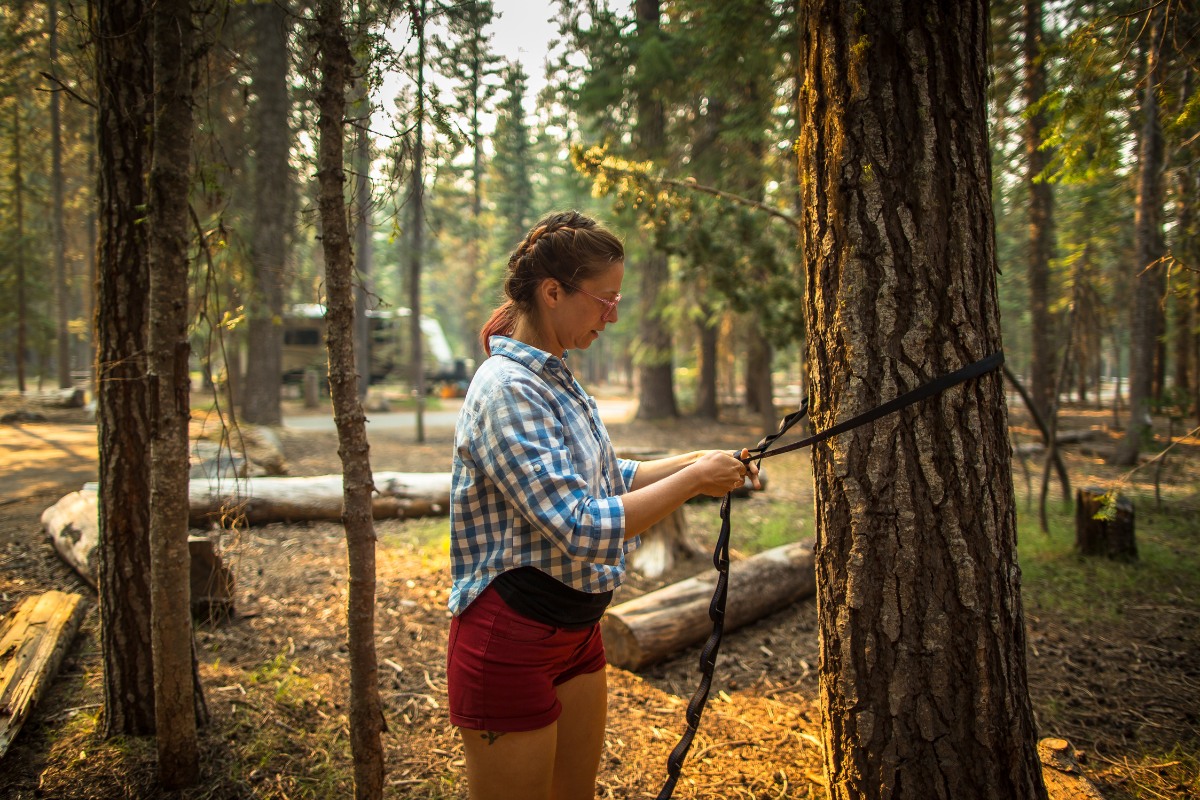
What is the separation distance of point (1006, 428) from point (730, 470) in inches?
36.0

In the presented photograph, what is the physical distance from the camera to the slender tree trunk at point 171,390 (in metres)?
2.45

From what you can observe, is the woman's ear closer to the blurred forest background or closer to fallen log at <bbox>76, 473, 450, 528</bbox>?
the blurred forest background

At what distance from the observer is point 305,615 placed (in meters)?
4.61

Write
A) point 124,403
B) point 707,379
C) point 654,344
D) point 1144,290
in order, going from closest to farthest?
point 124,403, point 1144,290, point 654,344, point 707,379

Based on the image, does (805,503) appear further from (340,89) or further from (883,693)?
(340,89)

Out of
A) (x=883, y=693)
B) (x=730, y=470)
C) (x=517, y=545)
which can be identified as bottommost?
(x=883, y=693)

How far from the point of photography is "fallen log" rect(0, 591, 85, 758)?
279cm

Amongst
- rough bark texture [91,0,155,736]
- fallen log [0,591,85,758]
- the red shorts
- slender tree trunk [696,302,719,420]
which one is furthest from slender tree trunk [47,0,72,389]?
the red shorts

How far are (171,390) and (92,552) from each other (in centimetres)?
289

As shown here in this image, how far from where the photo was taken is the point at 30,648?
328cm

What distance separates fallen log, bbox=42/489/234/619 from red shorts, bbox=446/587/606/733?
2.63 metres

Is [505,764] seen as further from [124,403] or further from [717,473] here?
[124,403]

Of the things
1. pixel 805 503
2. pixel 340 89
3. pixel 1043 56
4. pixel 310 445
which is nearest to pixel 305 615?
pixel 340 89

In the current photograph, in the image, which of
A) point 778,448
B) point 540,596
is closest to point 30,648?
point 540,596
